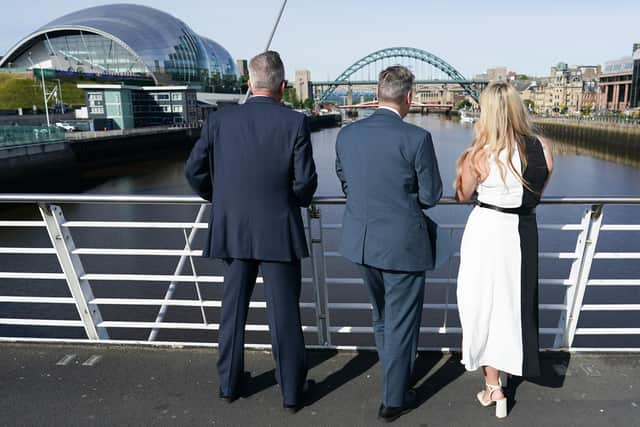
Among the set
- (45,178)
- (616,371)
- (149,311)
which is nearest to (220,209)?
(616,371)

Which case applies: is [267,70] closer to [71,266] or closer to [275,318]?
[275,318]

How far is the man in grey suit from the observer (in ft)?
6.27

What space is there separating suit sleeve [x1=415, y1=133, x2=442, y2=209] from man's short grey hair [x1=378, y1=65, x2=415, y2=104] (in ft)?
0.66

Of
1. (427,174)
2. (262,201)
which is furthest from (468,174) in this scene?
(262,201)

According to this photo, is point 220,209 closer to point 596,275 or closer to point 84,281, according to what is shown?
point 84,281

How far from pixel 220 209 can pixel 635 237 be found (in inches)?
469

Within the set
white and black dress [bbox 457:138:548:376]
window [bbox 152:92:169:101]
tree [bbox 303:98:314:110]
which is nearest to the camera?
white and black dress [bbox 457:138:548:376]

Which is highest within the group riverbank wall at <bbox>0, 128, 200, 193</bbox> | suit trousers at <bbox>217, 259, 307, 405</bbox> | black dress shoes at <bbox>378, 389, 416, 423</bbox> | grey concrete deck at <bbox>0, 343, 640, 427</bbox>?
suit trousers at <bbox>217, 259, 307, 405</bbox>

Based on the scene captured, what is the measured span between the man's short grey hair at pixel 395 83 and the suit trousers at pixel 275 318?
741 millimetres

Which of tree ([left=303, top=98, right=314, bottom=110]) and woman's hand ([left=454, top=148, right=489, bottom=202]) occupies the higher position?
woman's hand ([left=454, top=148, right=489, bottom=202])

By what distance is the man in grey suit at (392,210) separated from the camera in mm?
1910

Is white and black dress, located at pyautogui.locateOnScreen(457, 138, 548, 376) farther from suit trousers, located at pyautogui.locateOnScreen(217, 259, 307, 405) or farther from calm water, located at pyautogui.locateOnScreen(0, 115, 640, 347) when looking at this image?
suit trousers, located at pyautogui.locateOnScreen(217, 259, 307, 405)

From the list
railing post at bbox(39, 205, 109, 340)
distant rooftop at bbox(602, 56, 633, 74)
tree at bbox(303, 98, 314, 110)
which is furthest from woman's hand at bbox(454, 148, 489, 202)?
tree at bbox(303, 98, 314, 110)

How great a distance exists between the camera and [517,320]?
6.94ft
